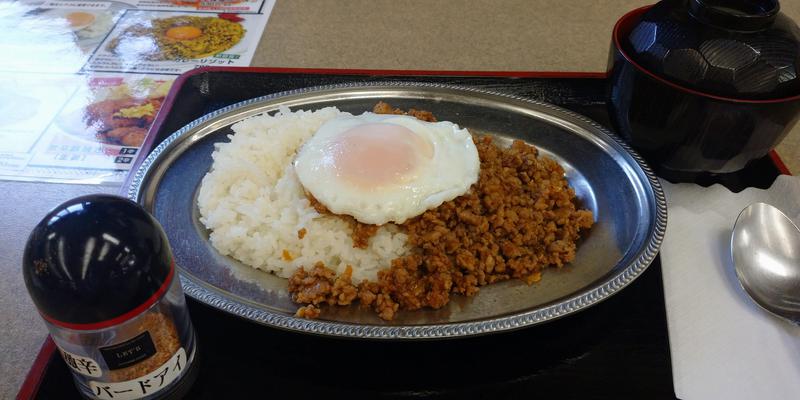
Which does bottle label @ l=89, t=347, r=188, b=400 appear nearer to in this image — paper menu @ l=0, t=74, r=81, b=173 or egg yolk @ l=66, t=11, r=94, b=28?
paper menu @ l=0, t=74, r=81, b=173

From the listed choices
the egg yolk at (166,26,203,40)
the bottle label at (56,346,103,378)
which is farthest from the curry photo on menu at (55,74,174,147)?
the bottle label at (56,346,103,378)

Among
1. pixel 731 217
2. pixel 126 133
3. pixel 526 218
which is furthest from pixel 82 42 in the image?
pixel 731 217

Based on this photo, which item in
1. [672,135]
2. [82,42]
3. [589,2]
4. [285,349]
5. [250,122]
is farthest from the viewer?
[589,2]

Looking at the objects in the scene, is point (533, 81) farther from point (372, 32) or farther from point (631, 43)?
point (372, 32)

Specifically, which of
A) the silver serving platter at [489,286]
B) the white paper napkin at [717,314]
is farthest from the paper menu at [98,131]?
the white paper napkin at [717,314]

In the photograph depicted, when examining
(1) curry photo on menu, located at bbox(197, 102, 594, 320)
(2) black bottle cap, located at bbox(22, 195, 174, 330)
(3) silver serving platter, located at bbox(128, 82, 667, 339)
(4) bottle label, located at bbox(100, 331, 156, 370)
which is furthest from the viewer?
(1) curry photo on menu, located at bbox(197, 102, 594, 320)

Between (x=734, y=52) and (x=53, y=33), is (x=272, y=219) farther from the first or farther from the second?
(x=53, y=33)
